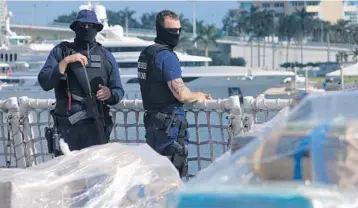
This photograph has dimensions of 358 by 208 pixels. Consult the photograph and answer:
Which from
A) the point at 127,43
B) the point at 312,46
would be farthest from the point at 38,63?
the point at 312,46

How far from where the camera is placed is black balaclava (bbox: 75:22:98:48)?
247 inches

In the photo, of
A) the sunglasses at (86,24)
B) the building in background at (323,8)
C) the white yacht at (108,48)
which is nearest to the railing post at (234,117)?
the sunglasses at (86,24)

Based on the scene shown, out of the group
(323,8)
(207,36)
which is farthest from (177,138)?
(323,8)

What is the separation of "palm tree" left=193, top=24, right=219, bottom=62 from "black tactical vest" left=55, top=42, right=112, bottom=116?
10861cm

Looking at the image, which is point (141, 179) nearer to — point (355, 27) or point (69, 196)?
point (69, 196)

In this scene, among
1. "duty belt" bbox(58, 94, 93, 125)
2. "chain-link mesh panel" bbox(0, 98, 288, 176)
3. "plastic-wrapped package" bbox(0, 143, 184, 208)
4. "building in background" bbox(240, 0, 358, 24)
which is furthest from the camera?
"building in background" bbox(240, 0, 358, 24)

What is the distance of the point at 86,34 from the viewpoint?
20.6ft

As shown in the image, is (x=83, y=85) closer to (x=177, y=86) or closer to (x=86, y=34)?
(x=86, y=34)

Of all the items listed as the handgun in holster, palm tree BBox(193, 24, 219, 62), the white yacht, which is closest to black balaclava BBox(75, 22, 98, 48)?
the handgun in holster

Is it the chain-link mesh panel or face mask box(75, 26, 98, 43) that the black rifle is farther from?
the chain-link mesh panel

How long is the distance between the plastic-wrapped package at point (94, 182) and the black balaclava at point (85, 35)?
1.63 meters

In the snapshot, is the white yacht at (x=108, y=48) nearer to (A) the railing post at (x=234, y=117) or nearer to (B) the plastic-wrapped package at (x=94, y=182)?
(A) the railing post at (x=234, y=117)

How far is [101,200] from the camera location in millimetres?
4488

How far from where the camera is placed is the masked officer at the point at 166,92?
6230mm
